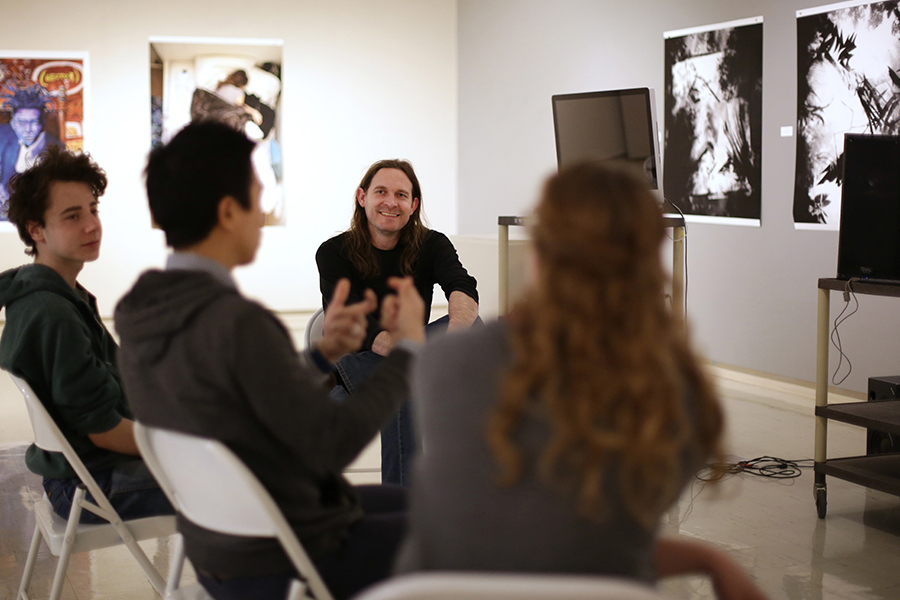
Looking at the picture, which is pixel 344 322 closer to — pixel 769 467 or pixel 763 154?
pixel 769 467

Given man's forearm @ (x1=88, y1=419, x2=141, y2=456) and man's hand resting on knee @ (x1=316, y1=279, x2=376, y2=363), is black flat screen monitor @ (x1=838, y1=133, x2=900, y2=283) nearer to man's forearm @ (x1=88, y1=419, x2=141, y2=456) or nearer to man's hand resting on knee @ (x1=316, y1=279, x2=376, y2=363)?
man's hand resting on knee @ (x1=316, y1=279, x2=376, y2=363)

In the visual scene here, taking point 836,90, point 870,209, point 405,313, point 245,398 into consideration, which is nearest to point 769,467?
point 870,209

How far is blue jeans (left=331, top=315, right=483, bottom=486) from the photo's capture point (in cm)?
278

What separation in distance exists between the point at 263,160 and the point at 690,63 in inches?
170

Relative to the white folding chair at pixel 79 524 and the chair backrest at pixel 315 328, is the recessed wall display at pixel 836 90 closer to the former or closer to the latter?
the chair backrest at pixel 315 328

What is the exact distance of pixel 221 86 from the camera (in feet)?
28.4

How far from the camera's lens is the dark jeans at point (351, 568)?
4.47 feet

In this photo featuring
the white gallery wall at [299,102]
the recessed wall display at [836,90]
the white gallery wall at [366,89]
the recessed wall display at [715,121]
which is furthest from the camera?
the white gallery wall at [299,102]

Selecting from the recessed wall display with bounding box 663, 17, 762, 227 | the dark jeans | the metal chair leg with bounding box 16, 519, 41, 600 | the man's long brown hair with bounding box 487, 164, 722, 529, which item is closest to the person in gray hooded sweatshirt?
the dark jeans

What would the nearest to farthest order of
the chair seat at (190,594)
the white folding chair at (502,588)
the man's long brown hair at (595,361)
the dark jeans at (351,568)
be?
the white folding chair at (502,588)
the man's long brown hair at (595,361)
the dark jeans at (351,568)
the chair seat at (190,594)

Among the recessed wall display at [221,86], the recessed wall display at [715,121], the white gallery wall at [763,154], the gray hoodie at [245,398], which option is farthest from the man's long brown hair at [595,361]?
the recessed wall display at [221,86]

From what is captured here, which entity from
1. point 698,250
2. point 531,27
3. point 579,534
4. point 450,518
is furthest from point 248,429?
point 531,27

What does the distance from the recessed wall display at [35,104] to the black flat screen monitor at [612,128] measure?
5454 millimetres

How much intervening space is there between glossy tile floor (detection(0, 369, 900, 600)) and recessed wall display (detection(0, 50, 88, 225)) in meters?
4.71
